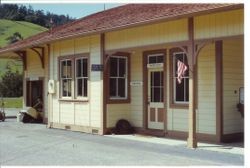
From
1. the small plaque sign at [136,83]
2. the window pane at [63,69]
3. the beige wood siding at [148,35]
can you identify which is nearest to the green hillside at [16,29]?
the window pane at [63,69]

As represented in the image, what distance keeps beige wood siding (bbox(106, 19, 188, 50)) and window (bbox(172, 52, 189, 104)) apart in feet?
4.40

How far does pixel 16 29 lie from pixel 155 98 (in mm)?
98145

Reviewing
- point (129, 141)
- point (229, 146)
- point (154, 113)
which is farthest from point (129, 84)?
point (229, 146)

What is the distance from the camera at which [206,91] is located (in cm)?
1312

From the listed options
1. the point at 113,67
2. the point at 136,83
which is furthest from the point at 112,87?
the point at 136,83

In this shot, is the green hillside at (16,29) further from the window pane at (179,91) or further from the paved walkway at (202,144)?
the window pane at (179,91)

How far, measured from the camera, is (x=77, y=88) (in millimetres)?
16844

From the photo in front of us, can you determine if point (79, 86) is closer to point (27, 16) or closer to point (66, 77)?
point (66, 77)

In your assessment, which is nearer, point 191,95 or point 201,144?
point 191,95

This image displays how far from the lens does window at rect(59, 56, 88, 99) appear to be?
16.5 metres

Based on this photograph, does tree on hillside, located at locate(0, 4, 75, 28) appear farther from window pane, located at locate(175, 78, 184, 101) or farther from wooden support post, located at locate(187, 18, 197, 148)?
wooden support post, located at locate(187, 18, 197, 148)

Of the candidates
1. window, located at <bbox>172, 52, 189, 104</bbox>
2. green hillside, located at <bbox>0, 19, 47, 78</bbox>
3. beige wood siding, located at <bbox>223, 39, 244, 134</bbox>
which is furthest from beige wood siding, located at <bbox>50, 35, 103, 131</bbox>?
green hillside, located at <bbox>0, 19, 47, 78</bbox>

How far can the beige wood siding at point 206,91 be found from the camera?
1292 centimetres
